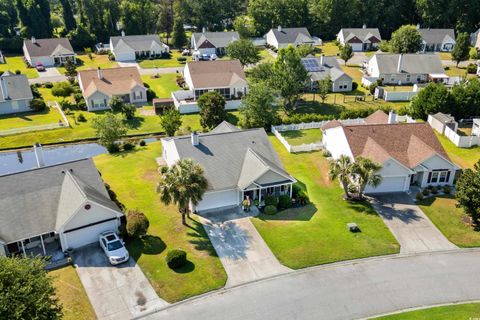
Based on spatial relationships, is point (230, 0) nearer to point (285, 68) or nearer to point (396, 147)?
point (285, 68)

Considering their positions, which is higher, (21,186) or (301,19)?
(301,19)

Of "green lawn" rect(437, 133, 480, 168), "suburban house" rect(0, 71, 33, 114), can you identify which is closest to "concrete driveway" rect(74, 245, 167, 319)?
"green lawn" rect(437, 133, 480, 168)

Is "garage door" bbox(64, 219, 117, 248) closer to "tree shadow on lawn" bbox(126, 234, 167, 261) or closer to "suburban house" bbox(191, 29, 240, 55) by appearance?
"tree shadow on lawn" bbox(126, 234, 167, 261)

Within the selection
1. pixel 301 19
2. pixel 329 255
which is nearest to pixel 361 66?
pixel 301 19

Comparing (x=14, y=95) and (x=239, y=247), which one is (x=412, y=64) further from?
(x=14, y=95)

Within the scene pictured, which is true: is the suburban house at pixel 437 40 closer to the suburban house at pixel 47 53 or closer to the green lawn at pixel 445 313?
the suburban house at pixel 47 53

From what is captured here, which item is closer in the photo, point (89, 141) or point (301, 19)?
point (89, 141)
